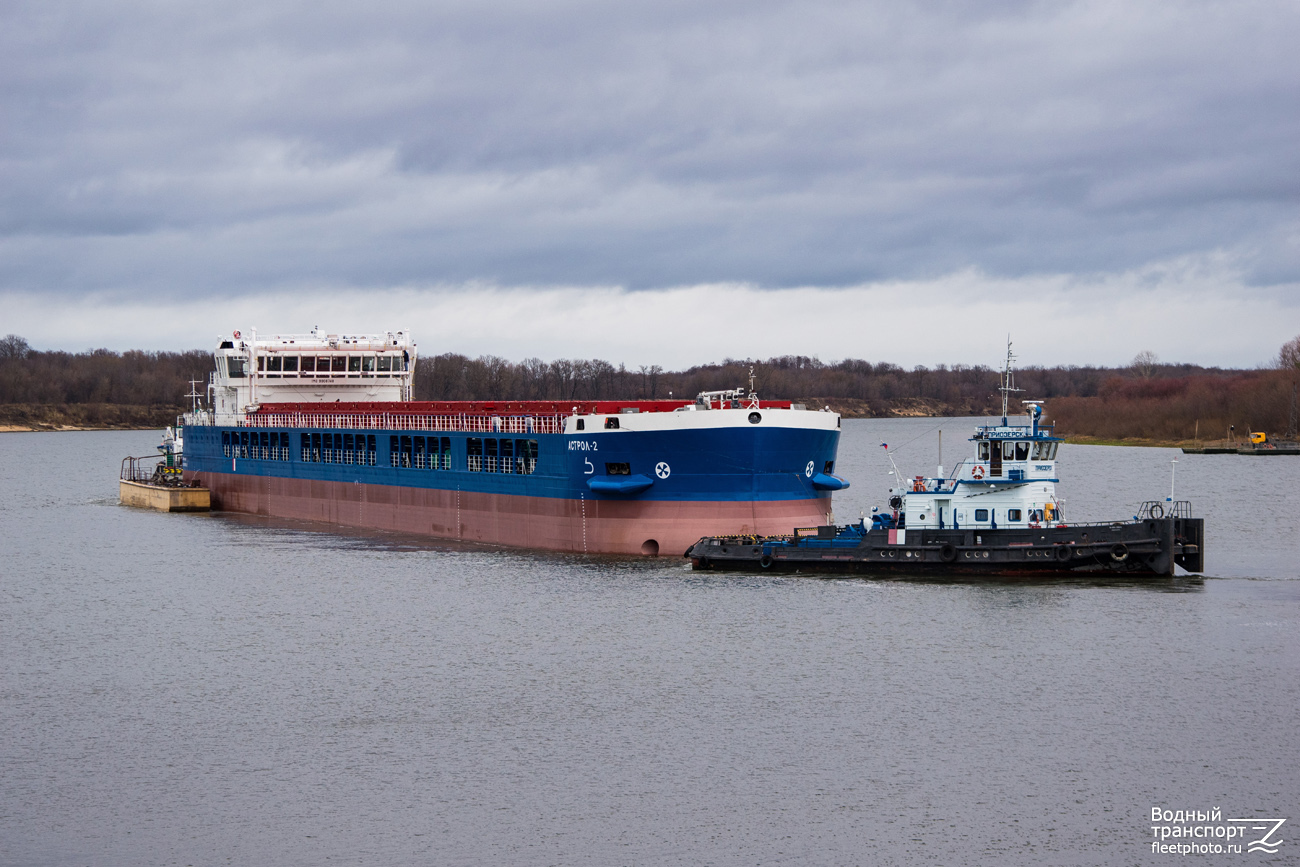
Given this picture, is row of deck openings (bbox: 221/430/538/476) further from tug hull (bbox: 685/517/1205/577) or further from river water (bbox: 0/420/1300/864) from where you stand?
tug hull (bbox: 685/517/1205/577)

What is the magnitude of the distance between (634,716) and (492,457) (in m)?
24.3

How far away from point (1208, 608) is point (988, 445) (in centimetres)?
764

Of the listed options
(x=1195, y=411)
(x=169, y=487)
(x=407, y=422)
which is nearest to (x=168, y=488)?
(x=169, y=487)

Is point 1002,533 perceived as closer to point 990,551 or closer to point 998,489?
point 990,551

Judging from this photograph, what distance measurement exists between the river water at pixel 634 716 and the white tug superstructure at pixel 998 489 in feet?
7.22

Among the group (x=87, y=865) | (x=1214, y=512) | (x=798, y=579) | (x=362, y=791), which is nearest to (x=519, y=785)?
(x=362, y=791)

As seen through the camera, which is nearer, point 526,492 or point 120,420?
point 526,492

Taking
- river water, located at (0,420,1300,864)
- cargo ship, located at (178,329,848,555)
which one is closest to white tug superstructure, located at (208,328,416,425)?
cargo ship, located at (178,329,848,555)

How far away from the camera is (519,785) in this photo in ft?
76.0

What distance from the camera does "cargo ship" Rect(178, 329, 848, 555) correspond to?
42719mm

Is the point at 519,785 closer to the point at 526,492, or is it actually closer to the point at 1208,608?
the point at 1208,608

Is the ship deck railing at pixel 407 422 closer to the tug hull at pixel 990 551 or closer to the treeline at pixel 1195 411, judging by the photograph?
the tug hull at pixel 990 551

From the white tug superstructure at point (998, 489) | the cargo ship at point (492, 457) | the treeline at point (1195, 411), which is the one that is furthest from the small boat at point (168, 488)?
the treeline at point (1195, 411)

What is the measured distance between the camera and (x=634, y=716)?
87.8 feet
